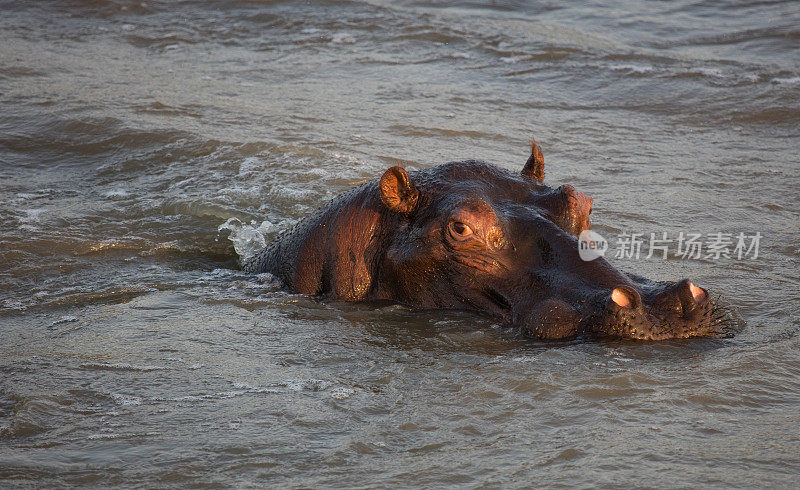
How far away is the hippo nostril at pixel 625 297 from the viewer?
4902 millimetres

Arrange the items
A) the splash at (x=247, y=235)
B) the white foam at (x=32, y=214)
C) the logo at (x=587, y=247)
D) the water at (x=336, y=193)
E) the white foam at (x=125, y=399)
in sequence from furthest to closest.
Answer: the white foam at (x=32, y=214) < the splash at (x=247, y=235) < the logo at (x=587, y=247) < the white foam at (x=125, y=399) < the water at (x=336, y=193)

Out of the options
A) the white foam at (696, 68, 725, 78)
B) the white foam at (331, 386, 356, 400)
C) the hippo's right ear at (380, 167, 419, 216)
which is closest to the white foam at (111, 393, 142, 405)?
the white foam at (331, 386, 356, 400)

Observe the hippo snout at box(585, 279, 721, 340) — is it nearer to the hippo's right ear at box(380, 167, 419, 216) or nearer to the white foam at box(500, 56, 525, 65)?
the hippo's right ear at box(380, 167, 419, 216)

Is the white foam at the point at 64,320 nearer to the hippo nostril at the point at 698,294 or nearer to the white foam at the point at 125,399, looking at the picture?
the white foam at the point at 125,399

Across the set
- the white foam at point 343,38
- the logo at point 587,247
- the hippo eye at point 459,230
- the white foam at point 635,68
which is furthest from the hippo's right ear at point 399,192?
the white foam at point 343,38

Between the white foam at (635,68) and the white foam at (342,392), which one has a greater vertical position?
the white foam at (635,68)

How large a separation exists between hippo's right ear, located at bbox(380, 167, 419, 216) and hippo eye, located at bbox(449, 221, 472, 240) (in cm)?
42

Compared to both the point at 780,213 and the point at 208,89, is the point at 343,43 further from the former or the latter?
the point at 780,213

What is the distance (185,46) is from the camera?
54.1 ft

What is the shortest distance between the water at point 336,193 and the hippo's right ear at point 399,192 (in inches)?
25.6

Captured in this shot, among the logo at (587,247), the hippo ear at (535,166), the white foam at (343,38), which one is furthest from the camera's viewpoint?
the white foam at (343,38)

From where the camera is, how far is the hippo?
5031 millimetres

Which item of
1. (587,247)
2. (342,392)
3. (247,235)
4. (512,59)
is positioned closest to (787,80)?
(512,59)

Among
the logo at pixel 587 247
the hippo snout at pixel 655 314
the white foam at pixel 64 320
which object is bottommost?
the white foam at pixel 64 320
